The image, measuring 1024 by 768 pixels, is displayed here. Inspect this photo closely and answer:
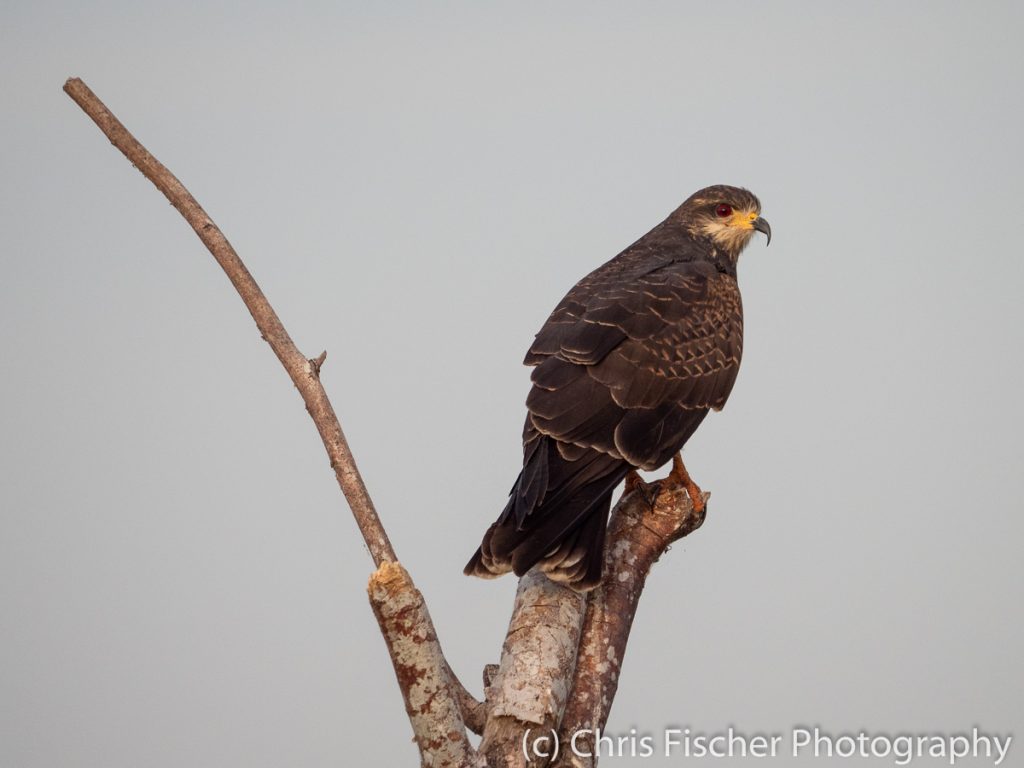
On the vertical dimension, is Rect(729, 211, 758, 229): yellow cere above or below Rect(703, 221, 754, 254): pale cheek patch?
above

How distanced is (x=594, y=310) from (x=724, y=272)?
1.63 meters

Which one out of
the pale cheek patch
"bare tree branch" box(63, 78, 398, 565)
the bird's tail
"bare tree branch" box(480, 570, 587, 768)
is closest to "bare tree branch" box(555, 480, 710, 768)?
"bare tree branch" box(480, 570, 587, 768)

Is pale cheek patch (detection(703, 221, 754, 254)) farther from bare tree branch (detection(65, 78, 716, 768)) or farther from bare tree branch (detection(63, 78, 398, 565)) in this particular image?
bare tree branch (detection(63, 78, 398, 565))

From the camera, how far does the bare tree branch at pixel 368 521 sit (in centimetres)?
475

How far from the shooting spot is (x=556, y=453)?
19.6 ft

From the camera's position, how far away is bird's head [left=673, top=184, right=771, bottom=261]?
8.17 metres

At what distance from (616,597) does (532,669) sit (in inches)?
34.7

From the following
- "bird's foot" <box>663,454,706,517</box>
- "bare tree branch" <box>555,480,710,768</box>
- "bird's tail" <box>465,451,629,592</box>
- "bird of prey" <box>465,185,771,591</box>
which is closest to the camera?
"bare tree branch" <box>555,480,710,768</box>

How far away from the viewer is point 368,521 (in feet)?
16.5

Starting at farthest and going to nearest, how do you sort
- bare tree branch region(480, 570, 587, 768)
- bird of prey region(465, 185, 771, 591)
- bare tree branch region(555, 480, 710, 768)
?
1. bird of prey region(465, 185, 771, 591)
2. bare tree branch region(555, 480, 710, 768)
3. bare tree branch region(480, 570, 587, 768)

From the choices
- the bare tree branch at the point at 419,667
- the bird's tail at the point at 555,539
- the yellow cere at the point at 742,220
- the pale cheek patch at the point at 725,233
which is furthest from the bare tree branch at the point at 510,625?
the yellow cere at the point at 742,220

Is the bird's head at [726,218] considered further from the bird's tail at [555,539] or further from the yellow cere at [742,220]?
the bird's tail at [555,539]

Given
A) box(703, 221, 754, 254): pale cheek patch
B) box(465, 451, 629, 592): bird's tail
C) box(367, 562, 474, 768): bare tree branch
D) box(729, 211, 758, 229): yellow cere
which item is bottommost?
box(367, 562, 474, 768): bare tree branch

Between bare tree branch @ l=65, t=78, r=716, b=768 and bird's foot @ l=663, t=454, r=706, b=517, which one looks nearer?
bare tree branch @ l=65, t=78, r=716, b=768
